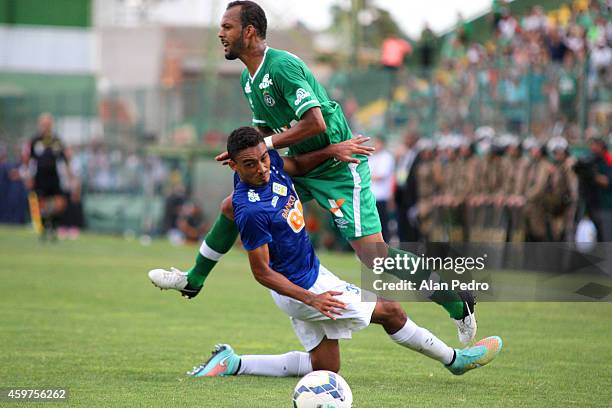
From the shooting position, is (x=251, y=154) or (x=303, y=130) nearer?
(x=251, y=154)

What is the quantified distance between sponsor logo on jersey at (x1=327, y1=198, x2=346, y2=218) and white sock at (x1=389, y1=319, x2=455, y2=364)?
3.29 feet

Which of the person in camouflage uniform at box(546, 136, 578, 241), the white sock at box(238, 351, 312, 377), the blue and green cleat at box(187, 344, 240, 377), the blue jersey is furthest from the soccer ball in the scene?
the person in camouflage uniform at box(546, 136, 578, 241)

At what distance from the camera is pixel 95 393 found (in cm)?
738

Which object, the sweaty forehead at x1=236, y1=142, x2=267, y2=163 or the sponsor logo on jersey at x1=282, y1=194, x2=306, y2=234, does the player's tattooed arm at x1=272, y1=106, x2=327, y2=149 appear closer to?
the sponsor logo on jersey at x1=282, y1=194, x2=306, y2=234

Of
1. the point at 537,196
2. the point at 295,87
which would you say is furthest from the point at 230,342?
the point at 537,196

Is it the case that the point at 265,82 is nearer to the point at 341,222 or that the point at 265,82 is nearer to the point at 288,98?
the point at 288,98

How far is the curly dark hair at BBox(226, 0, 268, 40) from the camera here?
8.06m

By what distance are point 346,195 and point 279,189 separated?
1.00m

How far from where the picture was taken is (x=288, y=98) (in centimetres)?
795

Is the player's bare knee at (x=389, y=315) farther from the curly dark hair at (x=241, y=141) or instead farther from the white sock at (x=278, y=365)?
the curly dark hair at (x=241, y=141)

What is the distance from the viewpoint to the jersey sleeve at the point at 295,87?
788 cm

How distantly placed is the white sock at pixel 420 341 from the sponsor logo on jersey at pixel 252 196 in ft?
4.67

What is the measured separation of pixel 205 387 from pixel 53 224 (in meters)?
17.3

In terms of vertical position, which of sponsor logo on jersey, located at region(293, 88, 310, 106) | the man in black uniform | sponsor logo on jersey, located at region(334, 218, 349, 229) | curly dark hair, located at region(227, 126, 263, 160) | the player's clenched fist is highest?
sponsor logo on jersey, located at region(293, 88, 310, 106)
